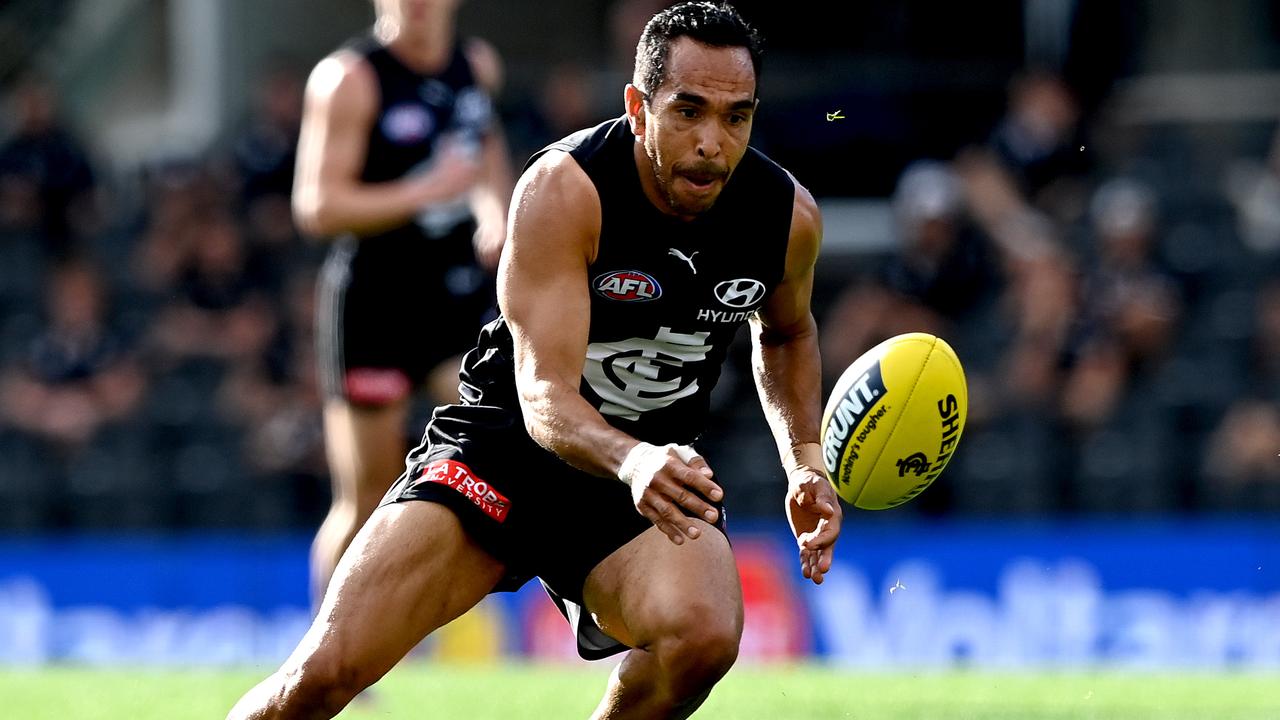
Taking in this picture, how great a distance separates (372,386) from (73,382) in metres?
6.75

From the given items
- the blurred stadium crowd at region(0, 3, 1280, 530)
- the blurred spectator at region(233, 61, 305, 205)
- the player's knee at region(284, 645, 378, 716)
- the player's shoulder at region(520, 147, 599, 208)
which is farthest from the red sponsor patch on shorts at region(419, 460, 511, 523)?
A: the blurred spectator at region(233, 61, 305, 205)

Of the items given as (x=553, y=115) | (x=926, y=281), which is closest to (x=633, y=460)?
(x=926, y=281)

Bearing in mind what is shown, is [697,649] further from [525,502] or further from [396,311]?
[396,311]

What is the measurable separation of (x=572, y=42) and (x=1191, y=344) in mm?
6913

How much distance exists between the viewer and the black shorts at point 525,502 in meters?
4.86

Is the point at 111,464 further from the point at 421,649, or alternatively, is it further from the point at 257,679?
the point at 257,679

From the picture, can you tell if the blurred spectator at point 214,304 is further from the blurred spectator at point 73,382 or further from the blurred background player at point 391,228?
the blurred background player at point 391,228

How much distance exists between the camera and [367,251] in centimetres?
761

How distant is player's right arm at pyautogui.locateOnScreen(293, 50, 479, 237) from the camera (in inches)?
289

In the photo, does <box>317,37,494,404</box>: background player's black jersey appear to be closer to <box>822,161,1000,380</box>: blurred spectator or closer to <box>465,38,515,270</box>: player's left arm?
<box>465,38,515,270</box>: player's left arm

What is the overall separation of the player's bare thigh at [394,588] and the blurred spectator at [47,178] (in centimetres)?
1047

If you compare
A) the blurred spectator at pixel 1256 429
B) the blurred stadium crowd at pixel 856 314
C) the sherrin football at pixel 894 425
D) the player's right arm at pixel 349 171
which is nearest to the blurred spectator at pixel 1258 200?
the blurred stadium crowd at pixel 856 314

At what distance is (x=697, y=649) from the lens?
4.58 metres

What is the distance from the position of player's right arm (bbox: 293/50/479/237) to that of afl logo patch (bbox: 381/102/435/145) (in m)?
0.08
